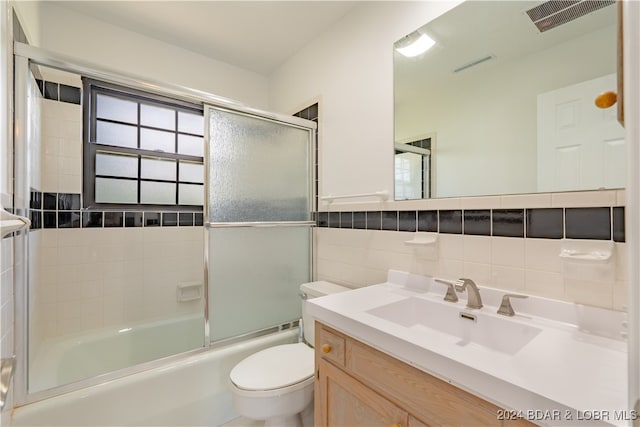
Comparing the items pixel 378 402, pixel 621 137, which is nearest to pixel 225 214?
pixel 378 402

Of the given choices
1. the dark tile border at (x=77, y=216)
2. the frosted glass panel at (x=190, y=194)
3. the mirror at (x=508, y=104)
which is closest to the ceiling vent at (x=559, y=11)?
the mirror at (x=508, y=104)

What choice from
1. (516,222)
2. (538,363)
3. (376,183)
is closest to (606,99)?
(538,363)

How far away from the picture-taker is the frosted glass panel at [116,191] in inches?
83.7

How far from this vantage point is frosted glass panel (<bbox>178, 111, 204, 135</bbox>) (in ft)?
8.16

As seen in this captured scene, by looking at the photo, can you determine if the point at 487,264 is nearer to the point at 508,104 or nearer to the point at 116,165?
the point at 508,104

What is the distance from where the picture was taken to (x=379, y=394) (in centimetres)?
91

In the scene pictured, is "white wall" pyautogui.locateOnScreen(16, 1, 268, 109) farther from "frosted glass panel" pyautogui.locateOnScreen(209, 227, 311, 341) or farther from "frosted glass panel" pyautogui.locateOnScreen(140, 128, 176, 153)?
"frosted glass panel" pyautogui.locateOnScreen(209, 227, 311, 341)

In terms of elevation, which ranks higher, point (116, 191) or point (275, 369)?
point (116, 191)

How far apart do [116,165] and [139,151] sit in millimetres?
199

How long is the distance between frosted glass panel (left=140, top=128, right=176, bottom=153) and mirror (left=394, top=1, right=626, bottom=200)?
1917 mm

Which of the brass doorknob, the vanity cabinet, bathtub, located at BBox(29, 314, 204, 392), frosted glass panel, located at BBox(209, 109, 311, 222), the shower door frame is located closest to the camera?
the brass doorknob

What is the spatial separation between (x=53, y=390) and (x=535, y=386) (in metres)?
1.89

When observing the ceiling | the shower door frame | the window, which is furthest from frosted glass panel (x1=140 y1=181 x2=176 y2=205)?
the ceiling

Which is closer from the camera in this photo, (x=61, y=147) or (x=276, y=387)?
(x=276, y=387)
